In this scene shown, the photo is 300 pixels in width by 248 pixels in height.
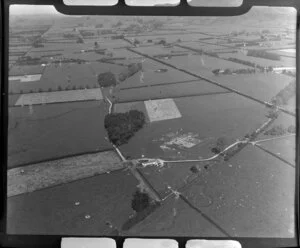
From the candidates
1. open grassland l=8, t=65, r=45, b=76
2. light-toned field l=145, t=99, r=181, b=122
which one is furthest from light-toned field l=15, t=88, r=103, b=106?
light-toned field l=145, t=99, r=181, b=122

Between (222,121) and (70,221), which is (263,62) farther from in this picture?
(70,221)

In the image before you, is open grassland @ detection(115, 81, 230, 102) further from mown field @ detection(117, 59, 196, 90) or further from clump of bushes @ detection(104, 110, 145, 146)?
clump of bushes @ detection(104, 110, 145, 146)

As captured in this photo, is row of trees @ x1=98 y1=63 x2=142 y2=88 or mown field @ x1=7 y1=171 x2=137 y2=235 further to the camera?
row of trees @ x1=98 y1=63 x2=142 y2=88

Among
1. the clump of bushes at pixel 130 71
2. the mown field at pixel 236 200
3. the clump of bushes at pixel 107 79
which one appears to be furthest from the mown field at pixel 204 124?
the clump of bushes at pixel 107 79

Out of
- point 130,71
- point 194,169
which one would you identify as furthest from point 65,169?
point 130,71

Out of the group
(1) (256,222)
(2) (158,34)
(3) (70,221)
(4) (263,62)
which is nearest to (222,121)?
(4) (263,62)

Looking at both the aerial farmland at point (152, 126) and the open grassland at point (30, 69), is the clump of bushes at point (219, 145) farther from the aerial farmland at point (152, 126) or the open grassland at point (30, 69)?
the open grassland at point (30, 69)

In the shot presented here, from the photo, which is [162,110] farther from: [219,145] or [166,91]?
[219,145]
